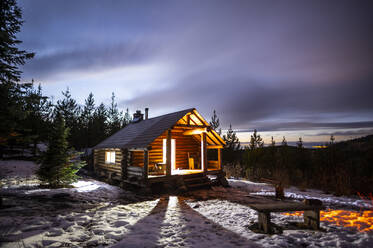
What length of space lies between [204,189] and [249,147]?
8704mm

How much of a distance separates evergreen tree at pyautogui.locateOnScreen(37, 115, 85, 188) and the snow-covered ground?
1992 mm

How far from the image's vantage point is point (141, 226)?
17.5 ft

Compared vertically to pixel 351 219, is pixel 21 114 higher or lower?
higher

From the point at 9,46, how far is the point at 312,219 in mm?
14520

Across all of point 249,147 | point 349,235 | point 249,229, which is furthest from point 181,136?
point 349,235

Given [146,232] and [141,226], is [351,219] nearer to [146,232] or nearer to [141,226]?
[146,232]

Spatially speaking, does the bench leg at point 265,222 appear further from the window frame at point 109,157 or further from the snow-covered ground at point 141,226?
the window frame at point 109,157

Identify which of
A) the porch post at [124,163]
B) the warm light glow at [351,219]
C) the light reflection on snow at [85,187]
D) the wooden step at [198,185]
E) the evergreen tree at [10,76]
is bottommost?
the wooden step at [198,185]

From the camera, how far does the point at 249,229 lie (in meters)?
5.12

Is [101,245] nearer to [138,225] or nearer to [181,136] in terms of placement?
[138,225]

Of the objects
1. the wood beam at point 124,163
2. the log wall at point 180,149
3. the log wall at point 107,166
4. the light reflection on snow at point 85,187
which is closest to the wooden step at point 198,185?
the log wall at point 180,149

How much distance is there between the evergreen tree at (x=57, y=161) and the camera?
10.2 m

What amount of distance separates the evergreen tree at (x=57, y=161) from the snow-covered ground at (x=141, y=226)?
1.99 metres

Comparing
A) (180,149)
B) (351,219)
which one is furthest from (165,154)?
(351,219)
